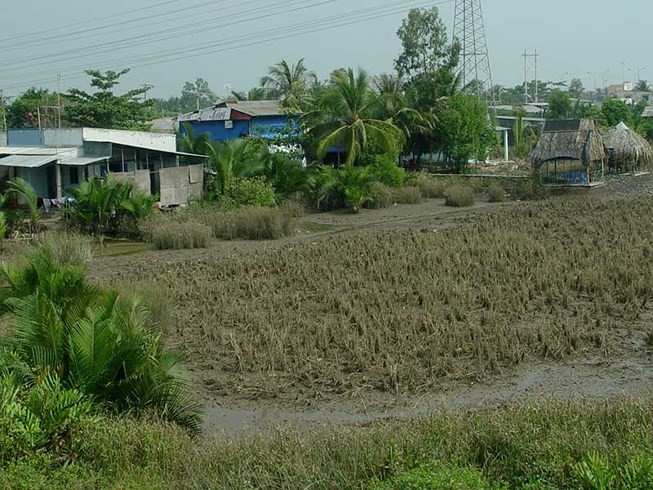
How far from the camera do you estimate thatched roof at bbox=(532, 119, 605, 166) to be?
102 ft

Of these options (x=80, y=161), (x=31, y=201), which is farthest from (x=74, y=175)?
(x=31, y=201)

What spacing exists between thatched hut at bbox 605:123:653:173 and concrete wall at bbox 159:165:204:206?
1883 cm

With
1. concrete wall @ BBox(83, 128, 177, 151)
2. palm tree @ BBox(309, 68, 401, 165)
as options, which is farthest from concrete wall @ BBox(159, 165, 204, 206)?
palm tree @ BBox(309, 68, 401, 165)

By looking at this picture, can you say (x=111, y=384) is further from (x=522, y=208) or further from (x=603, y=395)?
(x=522, y=208)

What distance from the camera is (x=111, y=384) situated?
293 inches

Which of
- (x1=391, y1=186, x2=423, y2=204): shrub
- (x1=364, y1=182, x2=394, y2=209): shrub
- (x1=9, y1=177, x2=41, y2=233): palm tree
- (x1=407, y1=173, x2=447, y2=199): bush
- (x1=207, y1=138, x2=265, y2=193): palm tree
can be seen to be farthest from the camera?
(x1=407, y1=173, x2=447, y2=199): bush

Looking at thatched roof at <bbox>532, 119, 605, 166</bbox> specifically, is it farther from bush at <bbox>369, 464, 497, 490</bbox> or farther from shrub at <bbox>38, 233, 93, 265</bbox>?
bush at <bbox>369, 464, 497, 490</bbox>

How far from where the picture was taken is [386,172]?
29969 mm

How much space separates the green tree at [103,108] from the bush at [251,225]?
54.4ft

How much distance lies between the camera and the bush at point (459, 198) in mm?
28547

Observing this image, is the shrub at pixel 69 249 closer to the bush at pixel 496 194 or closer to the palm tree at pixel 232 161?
the palm tree at pixel 232 161

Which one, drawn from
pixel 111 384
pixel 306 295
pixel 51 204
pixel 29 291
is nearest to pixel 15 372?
pixel 111 384

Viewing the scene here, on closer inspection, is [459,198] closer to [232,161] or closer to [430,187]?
[430,187]

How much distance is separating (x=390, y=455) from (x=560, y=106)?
4975 centimetres
